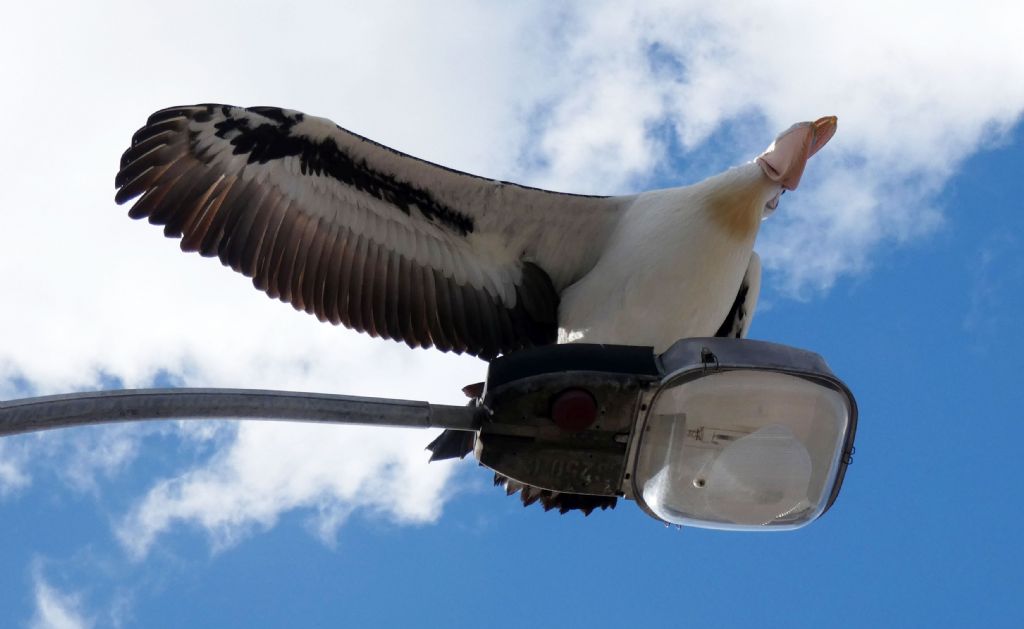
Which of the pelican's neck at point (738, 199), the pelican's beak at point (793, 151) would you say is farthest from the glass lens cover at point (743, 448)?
→ the pelican's beak at point (793, 151)

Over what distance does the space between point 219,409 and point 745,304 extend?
166 inches

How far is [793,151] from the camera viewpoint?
6266mm

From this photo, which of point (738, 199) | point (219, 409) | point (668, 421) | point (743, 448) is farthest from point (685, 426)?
point (738, 199)

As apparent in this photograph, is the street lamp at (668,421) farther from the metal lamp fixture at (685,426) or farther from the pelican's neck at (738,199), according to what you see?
the pelican's neck at (738,199)

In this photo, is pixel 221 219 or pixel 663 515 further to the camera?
pixel 221 219

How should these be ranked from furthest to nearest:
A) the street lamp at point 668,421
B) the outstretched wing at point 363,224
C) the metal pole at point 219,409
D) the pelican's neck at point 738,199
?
the outstretched wing at point 363,224, the pelican's neck at point 738,199, the street lamp at point 668,421, the metal pole at point 219,409

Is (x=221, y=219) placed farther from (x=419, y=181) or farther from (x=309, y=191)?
(x=419, y=181)

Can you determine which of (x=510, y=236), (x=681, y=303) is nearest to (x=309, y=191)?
(x=510, y=236)

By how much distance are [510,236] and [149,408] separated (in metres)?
3.74

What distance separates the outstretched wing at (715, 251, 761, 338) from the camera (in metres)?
7.02

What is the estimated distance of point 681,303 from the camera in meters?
6.11

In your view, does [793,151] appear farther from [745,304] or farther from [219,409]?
[219,409]

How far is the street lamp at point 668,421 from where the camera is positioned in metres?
3.51

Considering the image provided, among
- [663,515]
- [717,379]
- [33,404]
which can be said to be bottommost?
[33,404]
